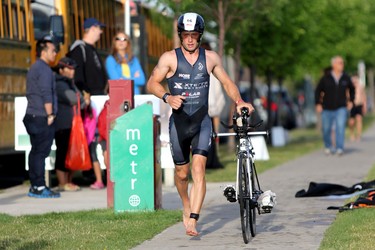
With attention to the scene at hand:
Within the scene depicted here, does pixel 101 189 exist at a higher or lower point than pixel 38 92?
lower

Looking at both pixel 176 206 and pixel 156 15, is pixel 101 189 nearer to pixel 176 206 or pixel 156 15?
pixel 176 206

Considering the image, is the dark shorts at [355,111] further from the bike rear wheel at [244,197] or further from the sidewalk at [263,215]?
the bike rear wheel at [244,197]

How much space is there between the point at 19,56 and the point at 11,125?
987 mm

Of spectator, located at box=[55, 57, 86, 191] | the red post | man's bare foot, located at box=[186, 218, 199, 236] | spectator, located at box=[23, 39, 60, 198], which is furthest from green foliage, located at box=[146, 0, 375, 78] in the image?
man's bare foot, located at box=[186, 218, 199, 236]

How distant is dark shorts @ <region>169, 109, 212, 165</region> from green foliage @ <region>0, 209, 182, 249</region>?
755 mm

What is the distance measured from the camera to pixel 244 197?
10.6 m

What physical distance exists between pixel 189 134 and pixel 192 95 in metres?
0.33

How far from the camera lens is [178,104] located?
34.8 feet

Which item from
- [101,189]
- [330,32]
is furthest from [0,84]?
[330,32]

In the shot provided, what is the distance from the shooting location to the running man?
10953 mm

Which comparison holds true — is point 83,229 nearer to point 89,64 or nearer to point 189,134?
point 189,134

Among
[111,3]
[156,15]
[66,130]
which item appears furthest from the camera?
[156,15]

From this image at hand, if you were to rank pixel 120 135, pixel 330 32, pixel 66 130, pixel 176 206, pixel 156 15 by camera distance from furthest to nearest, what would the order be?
pixel 330 32 → pixel 156 15 → pixel 66 130 → pixel 176 206 → pixel 120 135

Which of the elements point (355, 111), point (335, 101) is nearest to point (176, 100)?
point (335, 101)
